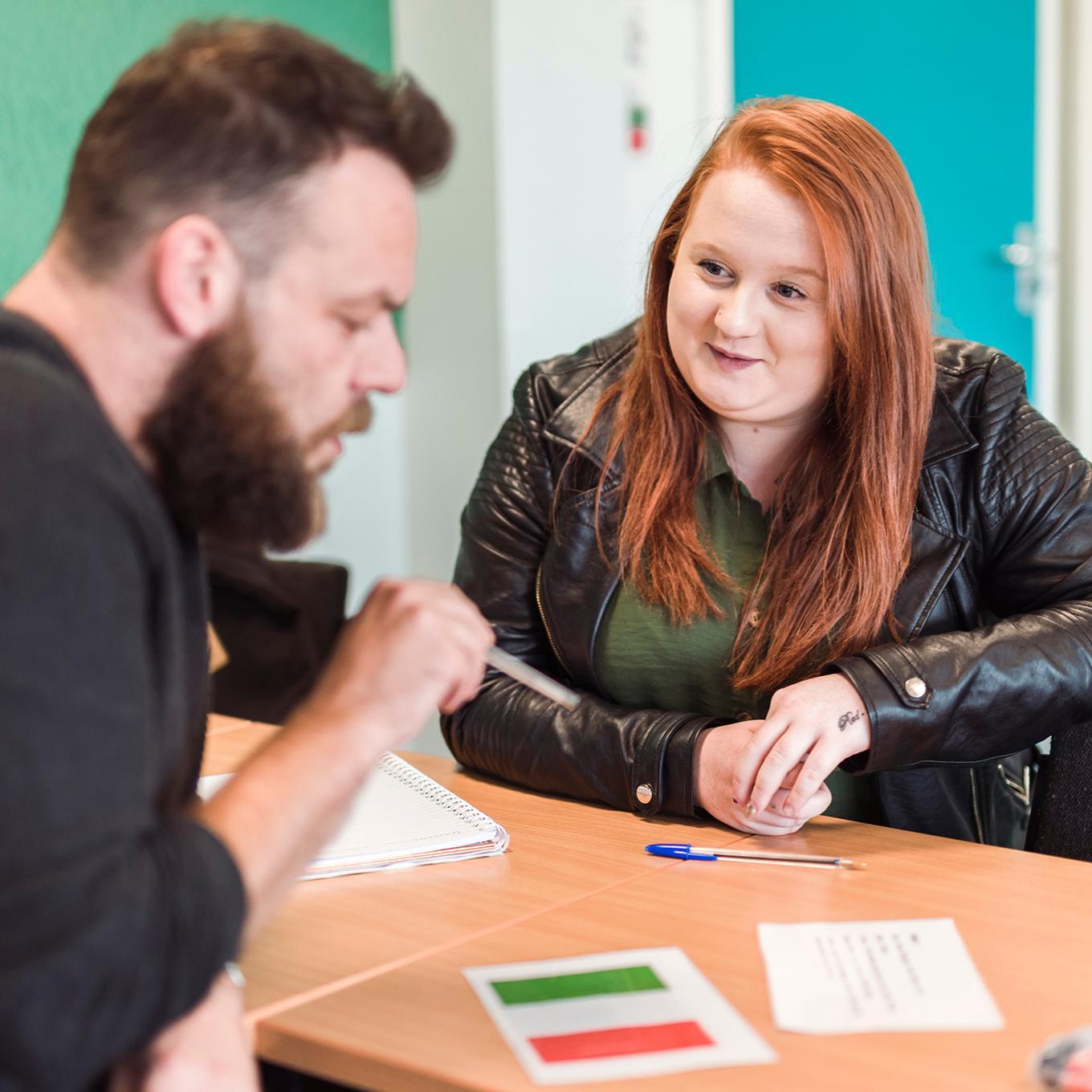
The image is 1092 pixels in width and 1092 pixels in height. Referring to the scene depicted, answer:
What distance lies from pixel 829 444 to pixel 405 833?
73 cm

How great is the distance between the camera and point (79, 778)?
0.77 meters

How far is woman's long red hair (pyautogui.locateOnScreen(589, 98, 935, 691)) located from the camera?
1.62m

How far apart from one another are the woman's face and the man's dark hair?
76 cm

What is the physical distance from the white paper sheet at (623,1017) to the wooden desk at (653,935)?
12mm

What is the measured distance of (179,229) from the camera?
868mm

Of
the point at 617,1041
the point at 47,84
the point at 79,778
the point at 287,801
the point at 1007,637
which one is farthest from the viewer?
the point at 47,84

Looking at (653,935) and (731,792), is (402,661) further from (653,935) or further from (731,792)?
(731,792)

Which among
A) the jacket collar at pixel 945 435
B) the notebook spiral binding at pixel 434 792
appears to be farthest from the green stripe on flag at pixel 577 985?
the jacket collar at pixel 945 435

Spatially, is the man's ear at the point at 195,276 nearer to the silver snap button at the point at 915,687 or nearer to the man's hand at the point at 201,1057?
the man's hand at the point at 201,1057

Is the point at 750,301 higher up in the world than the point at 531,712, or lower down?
higher up

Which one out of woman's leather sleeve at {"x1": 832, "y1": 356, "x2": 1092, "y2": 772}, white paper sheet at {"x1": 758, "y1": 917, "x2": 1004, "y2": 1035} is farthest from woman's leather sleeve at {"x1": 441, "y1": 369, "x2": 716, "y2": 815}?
white paper sheet at {"x1": 758, "y1": 917, "x2": 1004, "y2": 1035}

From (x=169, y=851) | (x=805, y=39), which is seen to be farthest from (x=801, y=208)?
(x=805, y=39)

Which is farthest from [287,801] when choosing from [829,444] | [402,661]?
[829,444]

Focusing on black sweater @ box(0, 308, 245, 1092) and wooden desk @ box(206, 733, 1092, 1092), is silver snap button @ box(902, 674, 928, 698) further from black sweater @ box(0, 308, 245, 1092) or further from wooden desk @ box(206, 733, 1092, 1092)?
black sweater @ box(0, 308, 245, 1092)
